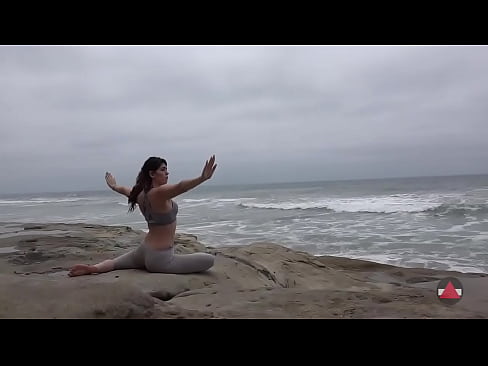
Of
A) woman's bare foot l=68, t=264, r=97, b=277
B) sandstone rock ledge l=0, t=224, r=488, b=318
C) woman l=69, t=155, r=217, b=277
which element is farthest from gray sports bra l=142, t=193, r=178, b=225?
woman's bare foot l=68, t=264, r=97, b=277

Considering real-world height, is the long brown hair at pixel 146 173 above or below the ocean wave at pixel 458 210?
above

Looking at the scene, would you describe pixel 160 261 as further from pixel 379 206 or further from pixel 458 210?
pixel 379 206

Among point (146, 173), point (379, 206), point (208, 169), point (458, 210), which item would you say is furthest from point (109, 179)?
point (379, 206)

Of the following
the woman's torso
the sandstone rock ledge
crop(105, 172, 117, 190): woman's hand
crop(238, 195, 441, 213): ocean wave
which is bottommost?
crop(238, 195, 441, 213): ocean wave

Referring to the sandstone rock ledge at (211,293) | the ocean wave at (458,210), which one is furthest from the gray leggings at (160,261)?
the ocean wave at (458,210)

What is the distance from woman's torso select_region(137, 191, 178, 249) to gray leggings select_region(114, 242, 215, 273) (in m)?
0.09

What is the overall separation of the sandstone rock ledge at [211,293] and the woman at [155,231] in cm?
14

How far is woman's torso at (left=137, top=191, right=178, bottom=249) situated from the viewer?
3516 millimetres

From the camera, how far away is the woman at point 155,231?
11.5ft

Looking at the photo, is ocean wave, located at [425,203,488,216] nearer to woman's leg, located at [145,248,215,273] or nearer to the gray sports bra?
woman's leg, located at [145,248,215,273]

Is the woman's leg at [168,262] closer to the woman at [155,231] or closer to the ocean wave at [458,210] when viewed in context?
the woman at [155,231]
